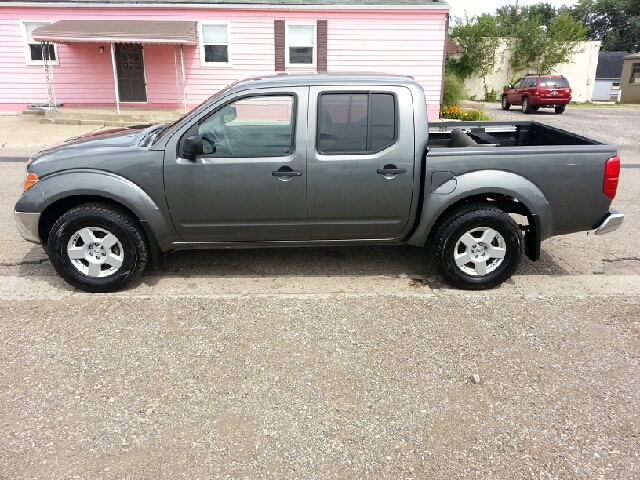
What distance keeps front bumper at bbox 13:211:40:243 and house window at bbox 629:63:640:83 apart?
154ft

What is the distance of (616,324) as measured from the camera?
429cm

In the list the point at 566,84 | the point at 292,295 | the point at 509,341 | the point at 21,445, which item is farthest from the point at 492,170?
the point at 566,84

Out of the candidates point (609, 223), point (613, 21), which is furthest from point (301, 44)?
point (613, 21)

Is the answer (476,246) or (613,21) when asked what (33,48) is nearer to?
(476,246)

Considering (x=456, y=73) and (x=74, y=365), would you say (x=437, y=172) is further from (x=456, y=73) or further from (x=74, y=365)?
(x=456, y=73)

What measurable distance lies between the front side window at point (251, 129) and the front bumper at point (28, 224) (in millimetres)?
1580

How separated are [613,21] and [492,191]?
8410 centimetres

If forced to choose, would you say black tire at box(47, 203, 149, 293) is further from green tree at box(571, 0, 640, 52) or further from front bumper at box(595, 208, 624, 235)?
green tree at box(571, 0, 640, 52)

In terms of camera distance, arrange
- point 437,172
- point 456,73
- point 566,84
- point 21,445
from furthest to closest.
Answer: point 456,73, point 566,84, point 437,172, point 21,445

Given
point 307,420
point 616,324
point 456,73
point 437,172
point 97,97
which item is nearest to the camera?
point 307,420

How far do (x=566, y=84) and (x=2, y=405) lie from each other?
25.1m

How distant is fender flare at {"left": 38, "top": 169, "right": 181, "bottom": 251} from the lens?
14.9 ft

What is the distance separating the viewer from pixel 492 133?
6129 mm

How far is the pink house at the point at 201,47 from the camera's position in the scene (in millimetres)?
16781
